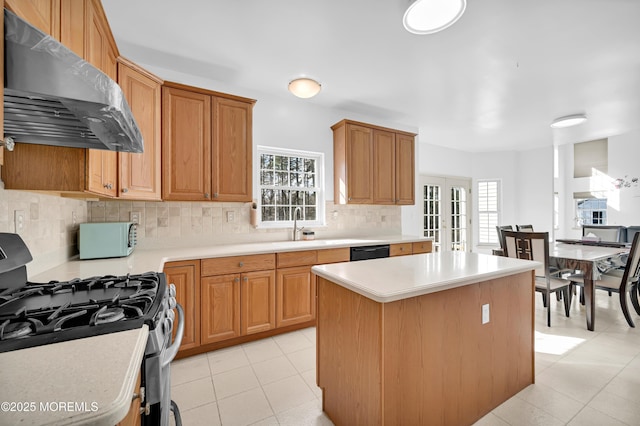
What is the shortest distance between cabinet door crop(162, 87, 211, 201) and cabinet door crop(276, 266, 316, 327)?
1107 mm

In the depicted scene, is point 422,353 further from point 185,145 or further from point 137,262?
point 185,145

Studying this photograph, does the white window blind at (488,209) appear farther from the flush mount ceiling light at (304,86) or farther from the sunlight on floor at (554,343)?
the flush mount ceiling light at (304,86)

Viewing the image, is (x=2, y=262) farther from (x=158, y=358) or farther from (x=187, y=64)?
(x=187, y=64)

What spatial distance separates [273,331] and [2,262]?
2.03 meters

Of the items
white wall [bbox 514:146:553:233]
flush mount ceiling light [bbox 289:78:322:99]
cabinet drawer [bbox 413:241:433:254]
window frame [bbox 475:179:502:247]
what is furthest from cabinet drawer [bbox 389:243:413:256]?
white wall [bbox 514:146:553:233]

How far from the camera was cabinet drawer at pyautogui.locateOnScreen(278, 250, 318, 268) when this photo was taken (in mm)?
2656

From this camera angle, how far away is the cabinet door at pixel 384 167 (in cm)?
372

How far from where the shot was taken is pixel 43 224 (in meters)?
1.67

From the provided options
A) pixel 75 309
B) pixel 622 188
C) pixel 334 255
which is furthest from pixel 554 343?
pixel 622 188

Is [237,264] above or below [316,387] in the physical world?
above

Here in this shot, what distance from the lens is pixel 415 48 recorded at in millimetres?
2387

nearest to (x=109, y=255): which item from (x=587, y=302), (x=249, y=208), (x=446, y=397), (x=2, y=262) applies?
(x=2, y=262)

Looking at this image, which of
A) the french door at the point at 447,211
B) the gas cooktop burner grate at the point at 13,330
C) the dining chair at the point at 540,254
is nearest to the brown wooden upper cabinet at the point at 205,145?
the gas cooktop burner grate at the point at 13,330

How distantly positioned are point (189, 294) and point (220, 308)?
0.99ft
